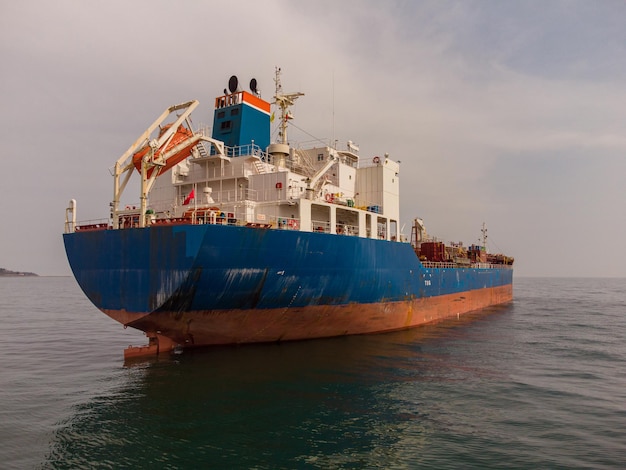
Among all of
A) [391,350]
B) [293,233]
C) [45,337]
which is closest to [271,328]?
[293,233]

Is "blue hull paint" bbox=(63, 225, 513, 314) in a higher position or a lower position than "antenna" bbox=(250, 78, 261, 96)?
lower

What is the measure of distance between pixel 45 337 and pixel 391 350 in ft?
65.6

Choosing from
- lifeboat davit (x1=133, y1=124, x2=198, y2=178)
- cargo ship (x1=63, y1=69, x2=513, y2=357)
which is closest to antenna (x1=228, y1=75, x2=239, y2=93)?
cargo ship (x1=63, y1=69, x2=513, y2=357)

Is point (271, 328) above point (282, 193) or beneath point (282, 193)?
beneath

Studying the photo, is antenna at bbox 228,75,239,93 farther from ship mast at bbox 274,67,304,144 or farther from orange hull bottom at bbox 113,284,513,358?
orange hull bottom at bbox 113,284,513,358

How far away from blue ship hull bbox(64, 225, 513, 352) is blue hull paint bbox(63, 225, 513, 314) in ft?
0.12

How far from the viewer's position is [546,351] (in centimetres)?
1966

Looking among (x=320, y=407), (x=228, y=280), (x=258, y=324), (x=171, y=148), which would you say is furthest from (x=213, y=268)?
(x=171, y=148)

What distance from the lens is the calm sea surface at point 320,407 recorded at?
354 inches

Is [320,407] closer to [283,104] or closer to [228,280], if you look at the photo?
[228,280]

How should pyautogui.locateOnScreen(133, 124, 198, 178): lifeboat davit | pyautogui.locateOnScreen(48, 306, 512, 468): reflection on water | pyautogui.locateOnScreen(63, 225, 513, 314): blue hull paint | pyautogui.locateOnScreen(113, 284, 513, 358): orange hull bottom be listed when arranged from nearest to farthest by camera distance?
pyautogui.locateOnScreen(48, 306, 512, 468): reflection on water, pyautogui.locateOnScreen(63, 225, 513, 314): blue hull paint, pyautogui.locateOnScreen(113, 284, 513, 358): orange hull bottom, pyautogui.locateOnScreen(133, 124, 198, 178): lifeboat davit

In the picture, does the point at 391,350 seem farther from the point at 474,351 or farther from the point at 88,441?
the point at 88,441

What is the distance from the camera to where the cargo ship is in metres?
15.8

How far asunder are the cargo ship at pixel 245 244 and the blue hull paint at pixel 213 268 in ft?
0.16
